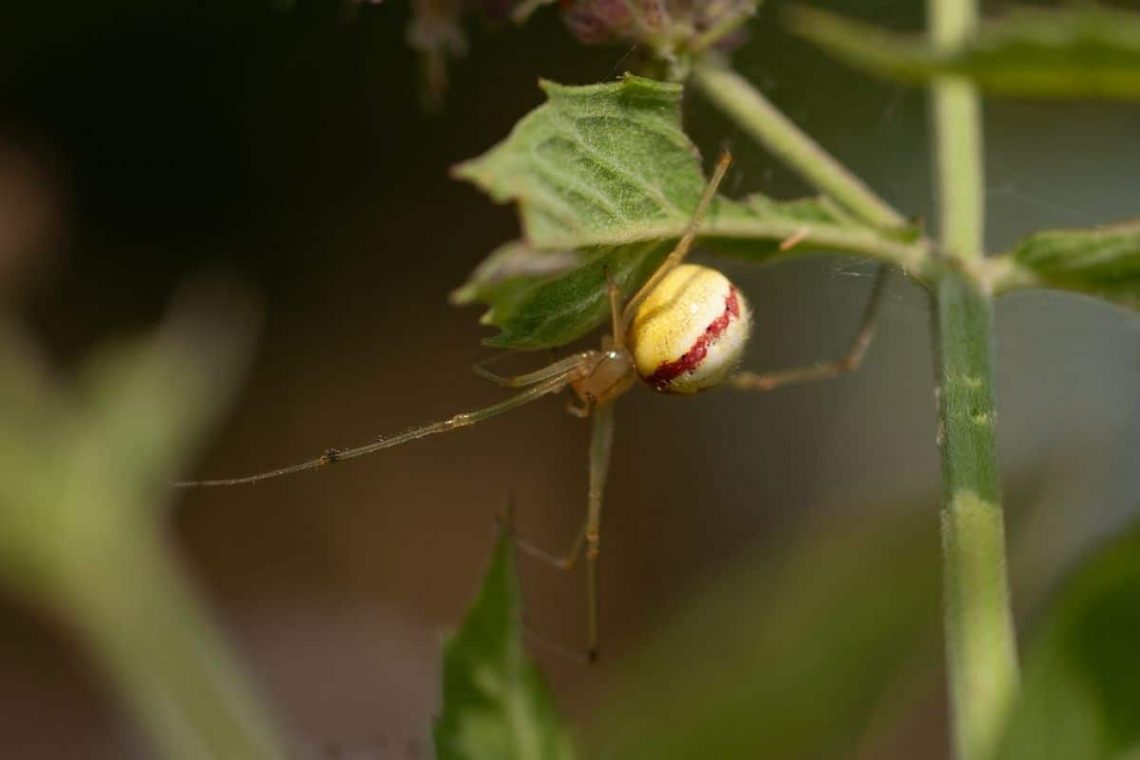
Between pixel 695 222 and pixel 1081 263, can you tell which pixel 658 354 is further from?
pixel 1081 263

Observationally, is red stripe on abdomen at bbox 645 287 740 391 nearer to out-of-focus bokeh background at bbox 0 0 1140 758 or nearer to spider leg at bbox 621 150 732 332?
spider leg at bbox 621 150 732 332

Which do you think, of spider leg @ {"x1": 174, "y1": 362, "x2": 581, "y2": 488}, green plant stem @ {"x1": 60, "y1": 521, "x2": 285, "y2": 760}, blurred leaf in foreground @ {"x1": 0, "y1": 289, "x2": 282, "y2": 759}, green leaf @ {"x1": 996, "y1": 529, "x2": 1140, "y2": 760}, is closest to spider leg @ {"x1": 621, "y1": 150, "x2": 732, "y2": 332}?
spider leg @ {"x1": 174, "y1": 362, "x2": 581, "y2": 488}

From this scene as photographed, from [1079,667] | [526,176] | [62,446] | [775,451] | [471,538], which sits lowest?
[1079,667]

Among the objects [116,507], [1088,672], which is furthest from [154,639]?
[1088,672]

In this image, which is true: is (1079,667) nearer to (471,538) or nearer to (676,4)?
(676,4)

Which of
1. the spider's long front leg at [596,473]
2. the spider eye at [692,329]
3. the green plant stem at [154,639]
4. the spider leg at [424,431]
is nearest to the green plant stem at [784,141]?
the spider eye at [692,329]

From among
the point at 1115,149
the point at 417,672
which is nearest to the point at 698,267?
the point at 1115,149
